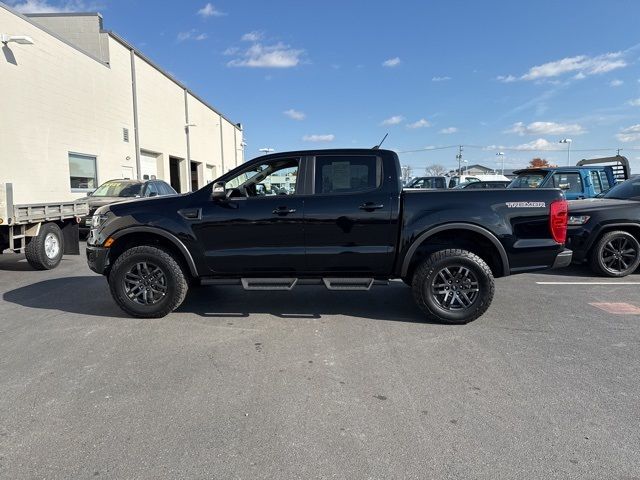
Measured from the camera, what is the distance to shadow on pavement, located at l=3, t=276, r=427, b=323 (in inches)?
211

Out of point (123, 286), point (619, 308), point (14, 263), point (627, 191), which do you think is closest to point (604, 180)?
point (627, 191)

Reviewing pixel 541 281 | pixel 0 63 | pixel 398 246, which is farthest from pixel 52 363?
pixel 0 63

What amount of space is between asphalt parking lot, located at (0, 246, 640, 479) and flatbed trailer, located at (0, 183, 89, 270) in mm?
2534

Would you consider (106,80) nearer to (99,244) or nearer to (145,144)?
(145,144)

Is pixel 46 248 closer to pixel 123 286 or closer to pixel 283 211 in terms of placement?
pixel 123 286

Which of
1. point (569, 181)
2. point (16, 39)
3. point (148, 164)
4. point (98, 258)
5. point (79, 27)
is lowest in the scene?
point (98, 258)

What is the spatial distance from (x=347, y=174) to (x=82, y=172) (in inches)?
599

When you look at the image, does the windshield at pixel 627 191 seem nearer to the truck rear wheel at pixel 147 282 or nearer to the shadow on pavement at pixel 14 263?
the truck rear wheel at pixel 147 282

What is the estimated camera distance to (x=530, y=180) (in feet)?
36.0

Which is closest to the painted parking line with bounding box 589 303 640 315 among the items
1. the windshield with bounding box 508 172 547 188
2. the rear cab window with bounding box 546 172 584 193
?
the rear cab window with bounding box 546 172 584 193

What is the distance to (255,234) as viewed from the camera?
495 centimetres

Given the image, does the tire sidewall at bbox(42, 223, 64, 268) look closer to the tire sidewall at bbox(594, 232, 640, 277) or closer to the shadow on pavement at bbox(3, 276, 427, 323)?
the shadow on pavement at bbox(3, 276, 427, 323)

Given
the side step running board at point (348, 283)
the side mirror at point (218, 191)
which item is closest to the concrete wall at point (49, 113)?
the side mirror at point (218, 191)

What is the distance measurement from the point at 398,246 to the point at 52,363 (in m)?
3.65
